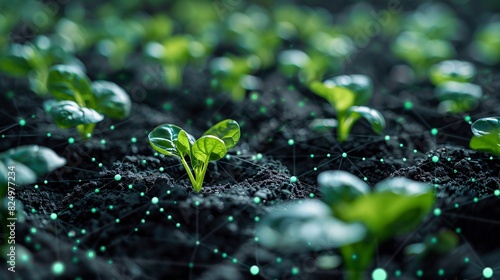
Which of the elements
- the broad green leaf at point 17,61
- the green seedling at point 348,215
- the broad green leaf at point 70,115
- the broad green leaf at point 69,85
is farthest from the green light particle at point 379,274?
the broad green leaf at point 17,61

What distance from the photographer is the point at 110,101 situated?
5.41ft

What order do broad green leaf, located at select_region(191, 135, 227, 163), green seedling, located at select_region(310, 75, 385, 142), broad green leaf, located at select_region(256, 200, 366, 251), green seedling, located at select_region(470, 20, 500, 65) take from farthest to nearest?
green seedling, located at select_region(470, 20, 500, 65) → green seedling, located at select_region(310, 75, 385, 142) → broad green leaf, located at select_region(191, 135, 227, 163) → broad green leaf, located at select_region(256, 200, 366, 251)

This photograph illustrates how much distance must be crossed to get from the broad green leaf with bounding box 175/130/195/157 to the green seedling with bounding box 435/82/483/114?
1126mm

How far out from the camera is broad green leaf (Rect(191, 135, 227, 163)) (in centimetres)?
130

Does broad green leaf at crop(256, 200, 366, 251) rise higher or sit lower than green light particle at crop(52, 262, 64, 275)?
higher

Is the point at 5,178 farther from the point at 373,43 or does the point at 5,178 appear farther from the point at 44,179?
the point at 373,43

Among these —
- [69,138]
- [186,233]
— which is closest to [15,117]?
[69,138]

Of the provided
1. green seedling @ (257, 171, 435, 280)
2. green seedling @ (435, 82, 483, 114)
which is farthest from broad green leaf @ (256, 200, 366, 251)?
green seedling @ (435, 82, 483, 114)

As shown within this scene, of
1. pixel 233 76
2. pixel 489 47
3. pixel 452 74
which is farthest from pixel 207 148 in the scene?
pixel 489 47

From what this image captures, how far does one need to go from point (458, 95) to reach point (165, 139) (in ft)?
3.95

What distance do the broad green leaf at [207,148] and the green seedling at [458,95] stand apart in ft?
3.55

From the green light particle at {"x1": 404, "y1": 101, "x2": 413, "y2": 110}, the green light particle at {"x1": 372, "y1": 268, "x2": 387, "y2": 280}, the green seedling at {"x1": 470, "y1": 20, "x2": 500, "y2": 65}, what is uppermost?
the green light particle at {"x1": 372, "y1": 268, "x2": 387, "y2": 280}

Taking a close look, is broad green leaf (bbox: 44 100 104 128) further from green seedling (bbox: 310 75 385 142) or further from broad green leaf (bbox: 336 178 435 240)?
broad green leaf (bbox: 336 178 435 240)

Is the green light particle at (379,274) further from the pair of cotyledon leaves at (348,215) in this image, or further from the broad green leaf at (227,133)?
the broad green leaf at (227,133)
